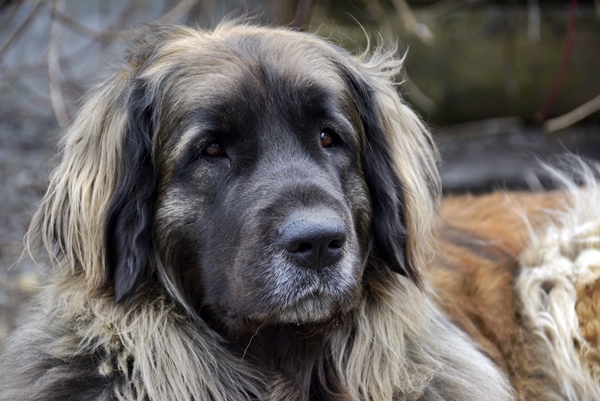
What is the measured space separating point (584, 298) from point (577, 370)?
0.42 m

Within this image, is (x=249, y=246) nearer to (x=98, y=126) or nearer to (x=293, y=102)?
(x=293, y=102)

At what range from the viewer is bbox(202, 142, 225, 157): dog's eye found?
3.45m

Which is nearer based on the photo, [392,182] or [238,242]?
[238,242]

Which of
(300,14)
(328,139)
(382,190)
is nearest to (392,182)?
(382,190)

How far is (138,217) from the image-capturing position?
3.51 m

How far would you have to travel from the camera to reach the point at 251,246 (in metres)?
3.18

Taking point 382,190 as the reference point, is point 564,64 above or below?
below

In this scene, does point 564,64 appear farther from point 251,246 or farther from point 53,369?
point 53,369

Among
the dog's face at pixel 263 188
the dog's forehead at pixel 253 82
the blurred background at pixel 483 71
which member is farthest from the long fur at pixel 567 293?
the blurred background at pixel 483 71

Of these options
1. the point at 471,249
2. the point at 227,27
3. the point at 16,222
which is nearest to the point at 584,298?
the point at 471,249

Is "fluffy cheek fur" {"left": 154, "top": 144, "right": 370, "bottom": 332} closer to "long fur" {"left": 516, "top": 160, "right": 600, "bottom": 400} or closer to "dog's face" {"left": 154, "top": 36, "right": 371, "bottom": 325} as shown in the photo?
"dog's face" {"left": 154, "top": 36, "right": 371, "bottom": 325}

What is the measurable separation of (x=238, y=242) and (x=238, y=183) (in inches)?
11.5

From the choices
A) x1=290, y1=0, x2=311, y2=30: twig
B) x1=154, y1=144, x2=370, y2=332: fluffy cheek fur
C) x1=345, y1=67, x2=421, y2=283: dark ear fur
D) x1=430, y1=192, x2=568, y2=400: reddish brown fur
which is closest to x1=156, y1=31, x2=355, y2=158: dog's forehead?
x1=345, y1=67, x2=421, y2=283: dark ear fur

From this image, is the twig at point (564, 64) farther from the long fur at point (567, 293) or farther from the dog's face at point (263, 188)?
the dog's face at point (263, 188)
